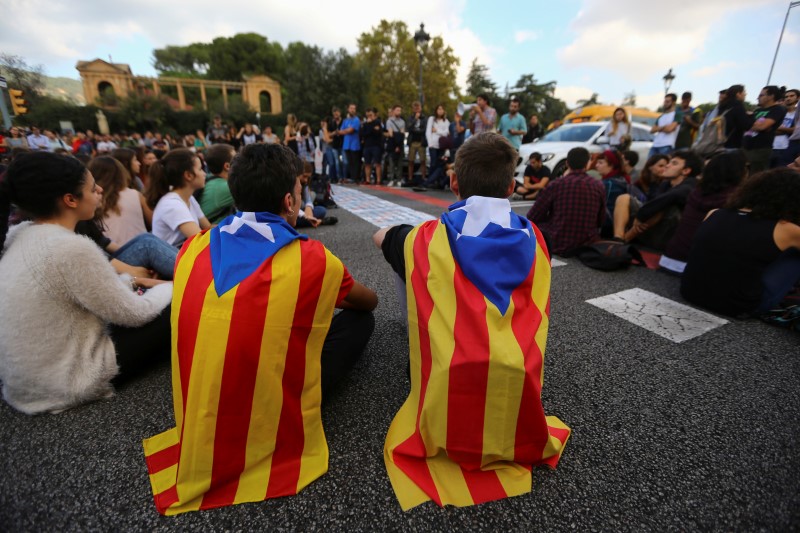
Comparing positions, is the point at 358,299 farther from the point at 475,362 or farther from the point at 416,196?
the point at 416,196

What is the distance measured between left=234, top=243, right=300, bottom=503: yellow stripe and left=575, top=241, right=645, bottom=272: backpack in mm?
3549

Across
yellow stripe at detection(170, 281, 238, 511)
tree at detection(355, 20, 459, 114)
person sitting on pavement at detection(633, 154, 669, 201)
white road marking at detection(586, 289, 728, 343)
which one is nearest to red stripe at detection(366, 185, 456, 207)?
person sitting on pavement at detection(633, 154, 669, 201)

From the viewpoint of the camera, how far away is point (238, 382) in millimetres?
1334

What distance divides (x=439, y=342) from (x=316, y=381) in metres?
0.58

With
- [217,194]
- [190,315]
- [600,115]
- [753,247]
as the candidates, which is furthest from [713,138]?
[600,115]

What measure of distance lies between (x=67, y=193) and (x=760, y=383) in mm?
3770

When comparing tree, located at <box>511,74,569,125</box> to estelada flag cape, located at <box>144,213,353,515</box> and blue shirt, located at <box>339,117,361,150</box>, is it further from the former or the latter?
estelada flag cape, located at <box>144,213,353,515</box>

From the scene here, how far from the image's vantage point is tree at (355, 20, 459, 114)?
30547 millimetres

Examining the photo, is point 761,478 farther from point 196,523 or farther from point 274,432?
point 196,523

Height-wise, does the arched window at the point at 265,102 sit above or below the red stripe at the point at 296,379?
above

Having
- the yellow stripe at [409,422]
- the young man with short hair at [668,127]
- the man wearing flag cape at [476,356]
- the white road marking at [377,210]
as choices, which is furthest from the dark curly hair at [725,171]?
the young man with short hair at [668,127]

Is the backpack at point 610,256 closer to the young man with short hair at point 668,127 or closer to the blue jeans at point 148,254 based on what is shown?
the blue jeans at point 148,254

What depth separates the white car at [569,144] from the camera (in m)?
8.38

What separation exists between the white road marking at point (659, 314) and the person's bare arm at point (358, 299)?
83.1 inches
